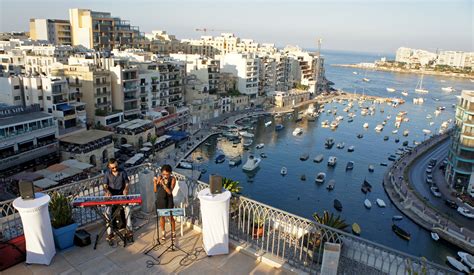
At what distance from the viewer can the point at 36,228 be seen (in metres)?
6.18

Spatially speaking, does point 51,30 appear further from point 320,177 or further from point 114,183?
point 114,183

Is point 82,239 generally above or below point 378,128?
above

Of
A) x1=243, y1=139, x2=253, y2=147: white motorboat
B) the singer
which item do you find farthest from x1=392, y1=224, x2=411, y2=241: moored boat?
the singer

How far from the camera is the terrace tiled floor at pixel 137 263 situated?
629cm

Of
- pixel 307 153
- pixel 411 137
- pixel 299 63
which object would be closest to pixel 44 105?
pixel 307 153

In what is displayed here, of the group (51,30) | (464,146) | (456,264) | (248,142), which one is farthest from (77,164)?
(51,30)

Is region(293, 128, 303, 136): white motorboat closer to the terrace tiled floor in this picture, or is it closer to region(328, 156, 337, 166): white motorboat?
region(328, 156, 337, 166): white motorboat

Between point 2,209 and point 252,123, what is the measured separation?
201 ft

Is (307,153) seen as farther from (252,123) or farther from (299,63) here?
(299,63)

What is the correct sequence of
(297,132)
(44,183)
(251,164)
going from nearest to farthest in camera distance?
(44,183) → (251,164) → (297,132)

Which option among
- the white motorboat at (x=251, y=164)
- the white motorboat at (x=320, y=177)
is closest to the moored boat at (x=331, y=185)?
the white motorboat at (x=320, y=177)

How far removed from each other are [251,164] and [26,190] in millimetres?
39370

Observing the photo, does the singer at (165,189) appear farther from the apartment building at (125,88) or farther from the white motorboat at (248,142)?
the white motorboat at (248,142)

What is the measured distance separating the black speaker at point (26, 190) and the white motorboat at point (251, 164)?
38418 millimetres
